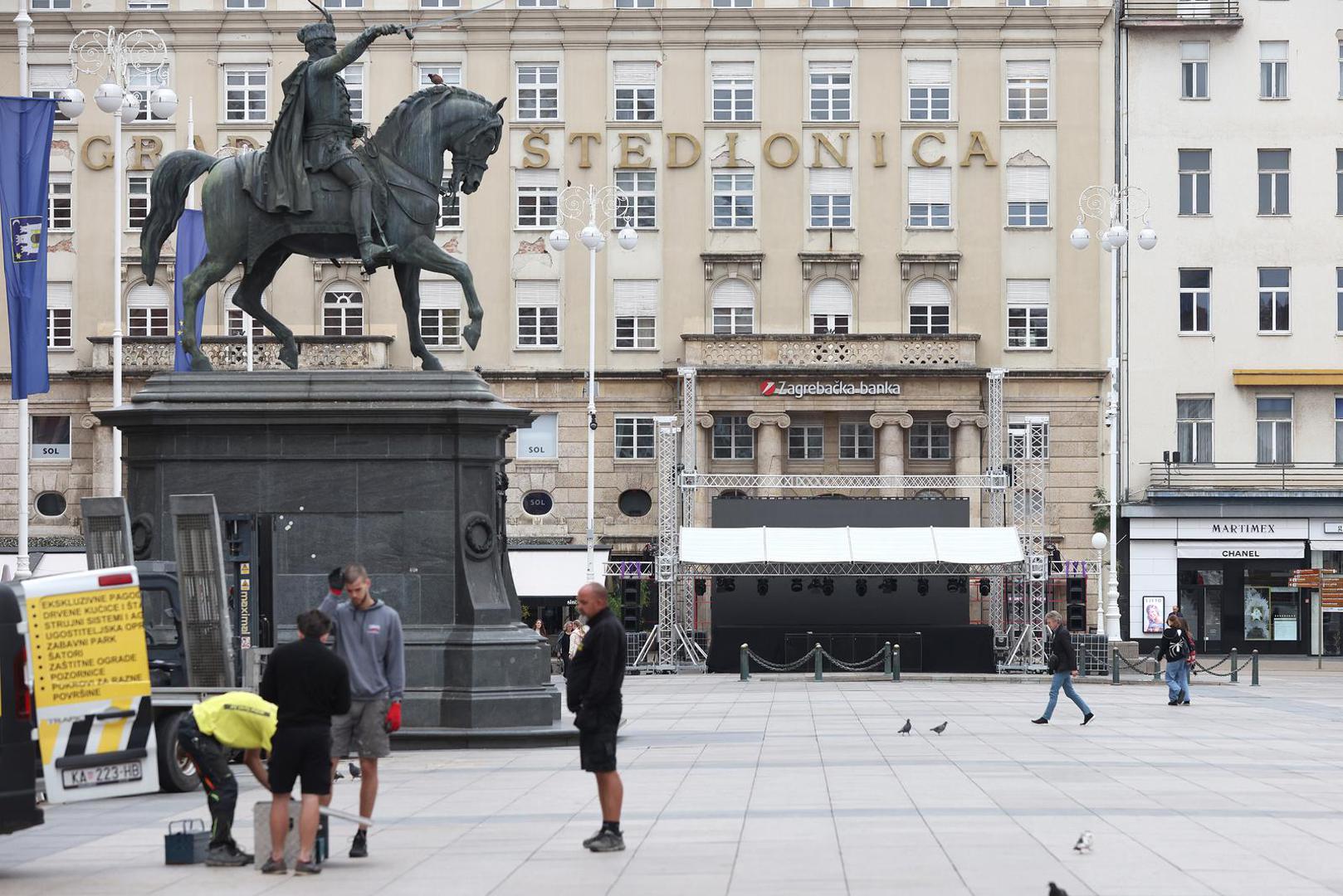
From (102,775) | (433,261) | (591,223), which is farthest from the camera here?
(591,223)

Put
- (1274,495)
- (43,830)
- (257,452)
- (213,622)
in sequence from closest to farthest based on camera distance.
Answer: (43,830)
(213,622)
(257,452)
(1274,495)

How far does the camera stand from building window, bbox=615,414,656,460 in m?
68.2

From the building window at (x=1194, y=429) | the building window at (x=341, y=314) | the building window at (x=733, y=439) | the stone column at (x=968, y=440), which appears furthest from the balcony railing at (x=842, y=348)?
the building window at (x=341, y=314)

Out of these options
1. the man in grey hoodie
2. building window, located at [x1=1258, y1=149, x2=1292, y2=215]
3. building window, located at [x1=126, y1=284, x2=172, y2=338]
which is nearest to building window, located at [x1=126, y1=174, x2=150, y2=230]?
building window, located at [x1=126, y1=284, x2=172, y2=338]

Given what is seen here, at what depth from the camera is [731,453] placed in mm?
67875

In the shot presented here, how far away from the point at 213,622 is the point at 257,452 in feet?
9.76

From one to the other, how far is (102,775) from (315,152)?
12589 mm

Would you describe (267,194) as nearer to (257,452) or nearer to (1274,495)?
(257,452)

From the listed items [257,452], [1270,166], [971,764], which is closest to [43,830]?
[257,452]

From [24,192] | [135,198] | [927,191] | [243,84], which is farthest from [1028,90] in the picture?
[24,192]

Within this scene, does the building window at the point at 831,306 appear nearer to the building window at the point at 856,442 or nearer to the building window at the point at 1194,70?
the building window at the point at 856,442

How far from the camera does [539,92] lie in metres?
69.2

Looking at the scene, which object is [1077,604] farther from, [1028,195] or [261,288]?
[261,288]

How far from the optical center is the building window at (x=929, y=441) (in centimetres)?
6781
